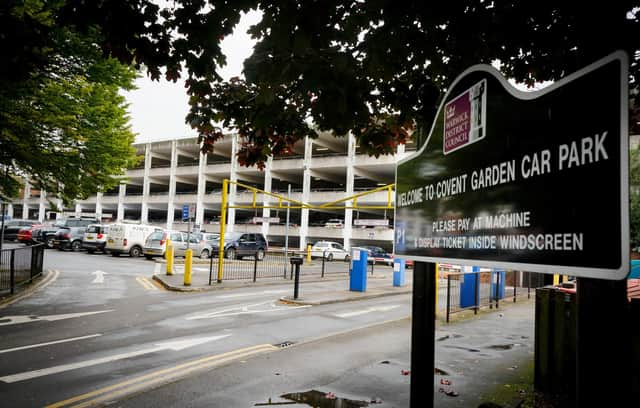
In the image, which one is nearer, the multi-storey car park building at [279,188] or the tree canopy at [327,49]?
the tree canopy at [327,49]

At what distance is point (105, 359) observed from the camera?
6.23 meters

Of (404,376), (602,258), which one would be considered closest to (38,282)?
(404,376)

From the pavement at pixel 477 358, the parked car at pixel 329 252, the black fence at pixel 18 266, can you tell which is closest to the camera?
the pavement at pixel 477 358

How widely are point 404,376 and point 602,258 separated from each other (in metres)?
4.56

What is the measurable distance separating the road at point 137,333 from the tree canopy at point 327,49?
11.0 ft

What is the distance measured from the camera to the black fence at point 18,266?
11289 millimetres

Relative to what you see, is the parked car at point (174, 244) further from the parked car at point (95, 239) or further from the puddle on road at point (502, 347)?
the puddle on road at point (502, 347)

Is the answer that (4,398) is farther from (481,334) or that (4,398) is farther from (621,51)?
(481,334)

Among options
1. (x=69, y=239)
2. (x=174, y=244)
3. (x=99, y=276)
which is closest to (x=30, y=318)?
(x=99, y=276)

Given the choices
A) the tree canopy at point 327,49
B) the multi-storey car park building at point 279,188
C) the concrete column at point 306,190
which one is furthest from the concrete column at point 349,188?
the tree canopy at point 327,49

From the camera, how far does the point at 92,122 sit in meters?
13.6

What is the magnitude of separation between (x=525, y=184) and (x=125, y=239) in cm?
2687

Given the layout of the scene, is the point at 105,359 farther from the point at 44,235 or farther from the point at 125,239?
the point at 44,235

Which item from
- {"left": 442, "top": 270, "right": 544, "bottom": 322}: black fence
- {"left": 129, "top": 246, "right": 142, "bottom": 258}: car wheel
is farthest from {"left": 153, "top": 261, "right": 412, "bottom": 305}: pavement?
{"left": 129, "top": 246, "right": 142, "bottom": 258}: car wheel
